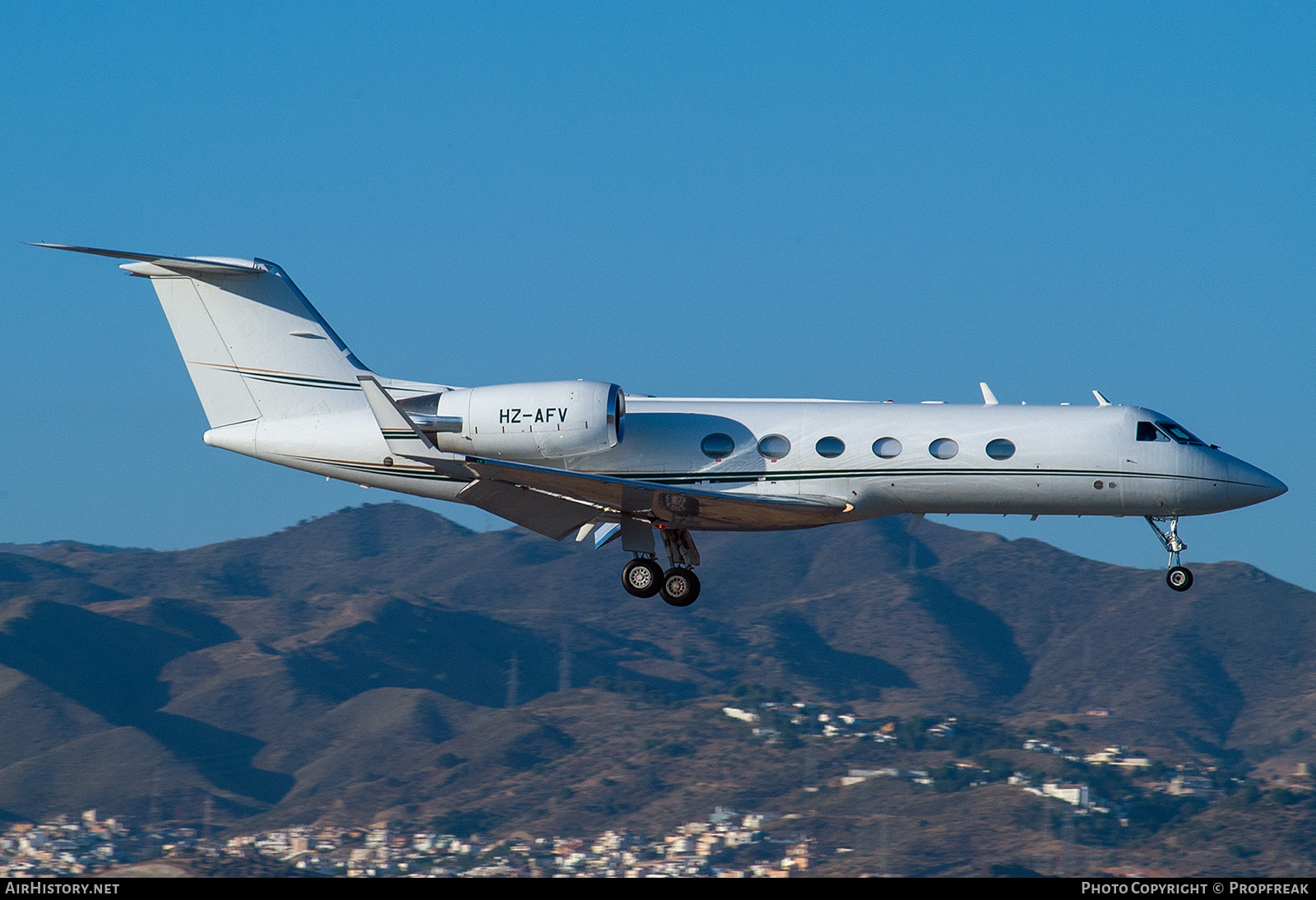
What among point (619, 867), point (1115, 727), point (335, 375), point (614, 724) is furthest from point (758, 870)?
point (1115, 727)

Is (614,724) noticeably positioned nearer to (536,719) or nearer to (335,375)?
(536,719)

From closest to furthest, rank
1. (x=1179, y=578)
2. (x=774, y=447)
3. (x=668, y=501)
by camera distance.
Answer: (x=668, y=501) → (x=774, y=447) → (x=1179, y=578)

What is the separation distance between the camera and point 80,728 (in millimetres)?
125812

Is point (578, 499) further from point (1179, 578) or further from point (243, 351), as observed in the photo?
point (1179, 578)

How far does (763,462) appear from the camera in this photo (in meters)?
23.9

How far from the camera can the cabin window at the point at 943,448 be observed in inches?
925

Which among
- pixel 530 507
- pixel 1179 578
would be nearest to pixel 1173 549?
pixel 1179 578

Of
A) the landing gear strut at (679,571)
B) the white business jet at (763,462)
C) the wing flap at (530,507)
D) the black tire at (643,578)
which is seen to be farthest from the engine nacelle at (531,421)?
the black tire at (643,578)

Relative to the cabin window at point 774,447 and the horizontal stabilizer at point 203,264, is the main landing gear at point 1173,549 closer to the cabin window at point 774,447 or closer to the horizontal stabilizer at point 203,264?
the cabin window at point 774,447

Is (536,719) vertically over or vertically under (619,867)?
over

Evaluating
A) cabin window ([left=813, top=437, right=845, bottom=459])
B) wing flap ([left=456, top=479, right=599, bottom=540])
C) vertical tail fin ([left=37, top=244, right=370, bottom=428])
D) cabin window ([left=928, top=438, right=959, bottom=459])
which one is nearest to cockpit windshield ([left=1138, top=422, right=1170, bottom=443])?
cabin window ([left=928, top=438, right=959, bottom=459])

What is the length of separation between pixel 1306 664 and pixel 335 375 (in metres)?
154

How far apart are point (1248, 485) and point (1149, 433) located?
6.28 ft

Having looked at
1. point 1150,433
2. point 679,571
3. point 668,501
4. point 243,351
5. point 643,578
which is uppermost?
point 243,351
